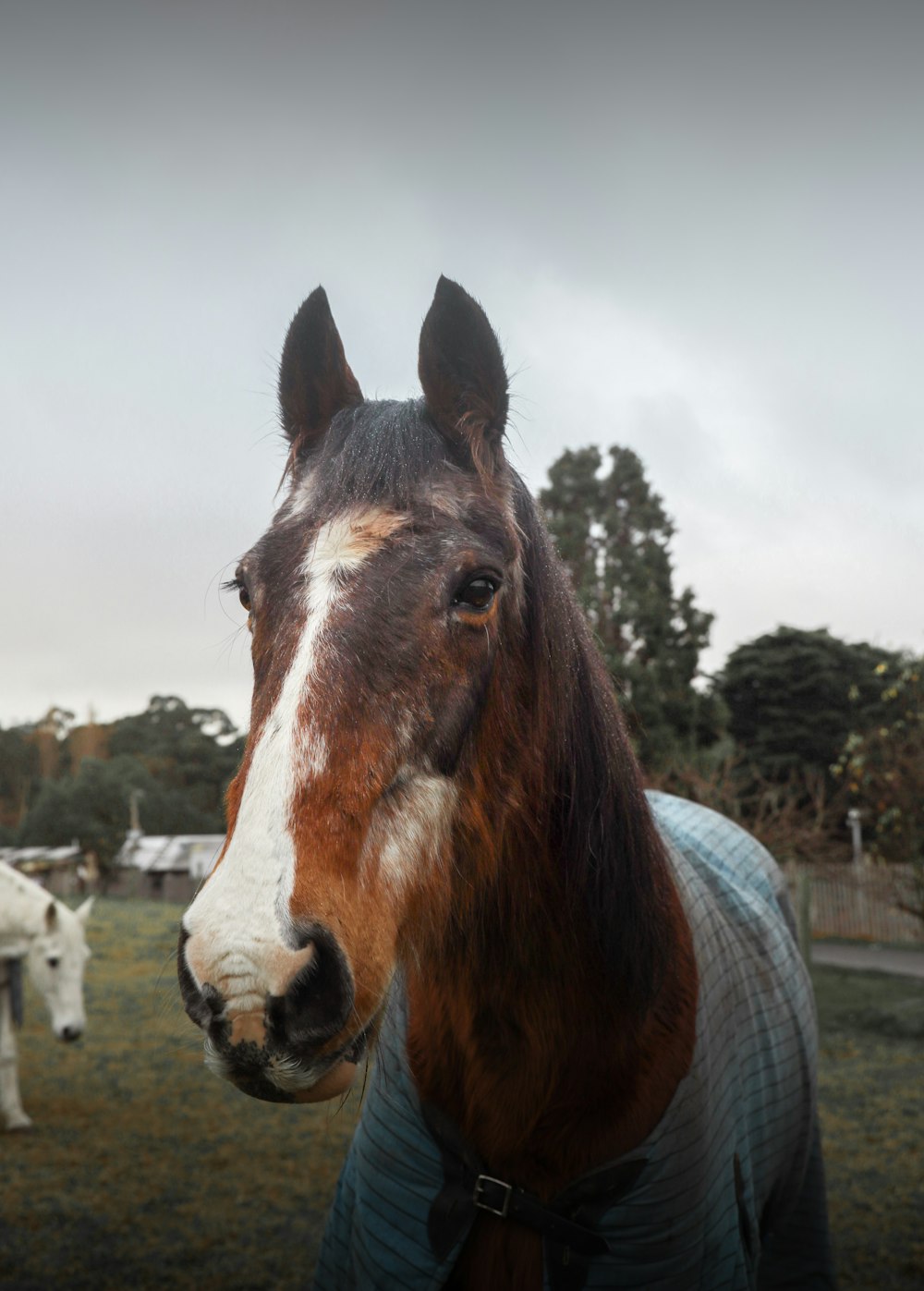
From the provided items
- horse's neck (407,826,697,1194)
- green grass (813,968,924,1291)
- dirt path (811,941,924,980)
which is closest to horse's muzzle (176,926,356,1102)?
horse's neck (407,826,697,1194)

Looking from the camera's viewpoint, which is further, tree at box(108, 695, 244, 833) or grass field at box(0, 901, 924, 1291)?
tree at box(108, 695, 244, 833)

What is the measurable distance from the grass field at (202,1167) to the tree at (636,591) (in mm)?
4842

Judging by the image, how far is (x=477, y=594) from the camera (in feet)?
4.98

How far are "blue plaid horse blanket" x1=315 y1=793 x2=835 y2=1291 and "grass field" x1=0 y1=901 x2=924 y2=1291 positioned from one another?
597mm

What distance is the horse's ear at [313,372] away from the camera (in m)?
1.85

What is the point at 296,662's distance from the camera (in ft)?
4.41

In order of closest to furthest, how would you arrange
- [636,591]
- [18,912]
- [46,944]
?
[18,912]
[46,944]
[636,591]

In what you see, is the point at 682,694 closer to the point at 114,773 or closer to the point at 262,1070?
the point at 114,773

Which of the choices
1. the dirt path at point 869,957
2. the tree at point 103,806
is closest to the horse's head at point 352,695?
the tree at point 103,806

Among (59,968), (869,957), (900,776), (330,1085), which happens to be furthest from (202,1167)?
(869,957)

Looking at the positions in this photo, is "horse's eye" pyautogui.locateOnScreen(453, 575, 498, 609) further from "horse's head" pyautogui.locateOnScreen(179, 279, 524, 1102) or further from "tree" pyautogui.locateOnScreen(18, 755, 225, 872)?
"tree" pyautogui.locateOnScreen(18, 755, 225, 872)

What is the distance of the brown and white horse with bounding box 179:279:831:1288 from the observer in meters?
1.15

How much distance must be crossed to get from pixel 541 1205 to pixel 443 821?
0.86 m

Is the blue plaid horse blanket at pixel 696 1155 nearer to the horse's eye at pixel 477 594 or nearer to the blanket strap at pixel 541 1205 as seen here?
the blanket strap at pixel 541 1205
